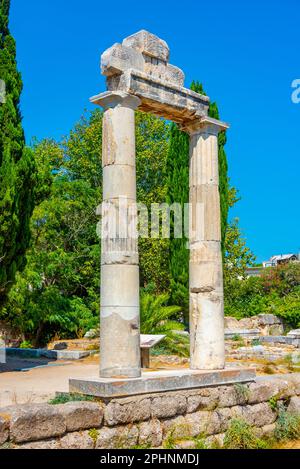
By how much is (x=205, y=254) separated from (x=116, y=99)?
2.84m

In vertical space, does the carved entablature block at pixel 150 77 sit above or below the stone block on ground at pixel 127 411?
above

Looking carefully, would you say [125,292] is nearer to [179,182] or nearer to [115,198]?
[115,198]

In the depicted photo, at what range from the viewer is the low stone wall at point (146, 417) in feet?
21.0

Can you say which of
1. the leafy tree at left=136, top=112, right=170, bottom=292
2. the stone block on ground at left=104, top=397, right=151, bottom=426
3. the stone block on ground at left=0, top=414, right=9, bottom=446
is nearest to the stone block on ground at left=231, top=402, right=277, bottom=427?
the stone block on ground at left=104, top=397, right=151, bottom=426

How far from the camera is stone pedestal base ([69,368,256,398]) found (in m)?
7.27

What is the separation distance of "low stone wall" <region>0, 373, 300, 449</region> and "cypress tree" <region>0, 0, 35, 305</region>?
6194 mm

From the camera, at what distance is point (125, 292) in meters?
7.86

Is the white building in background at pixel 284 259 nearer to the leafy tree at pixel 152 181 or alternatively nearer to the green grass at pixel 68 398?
the leafy tree at pixel 152 181

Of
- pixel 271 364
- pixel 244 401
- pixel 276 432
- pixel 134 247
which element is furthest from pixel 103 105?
pixel 271 364

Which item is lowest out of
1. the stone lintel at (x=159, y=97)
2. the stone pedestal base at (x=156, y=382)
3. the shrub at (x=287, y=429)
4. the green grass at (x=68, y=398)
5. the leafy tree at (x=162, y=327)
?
the shrub at (x=287, y=429)

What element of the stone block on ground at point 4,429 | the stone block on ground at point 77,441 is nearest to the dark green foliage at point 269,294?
the stone block on ground at point 77,441

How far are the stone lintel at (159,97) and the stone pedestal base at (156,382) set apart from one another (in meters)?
3.93

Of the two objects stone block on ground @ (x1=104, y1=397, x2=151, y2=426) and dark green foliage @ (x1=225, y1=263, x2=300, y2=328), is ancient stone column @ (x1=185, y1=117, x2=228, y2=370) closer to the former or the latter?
stone block on ground @ (x1=104, y1=397, x2=151, y2=426)
